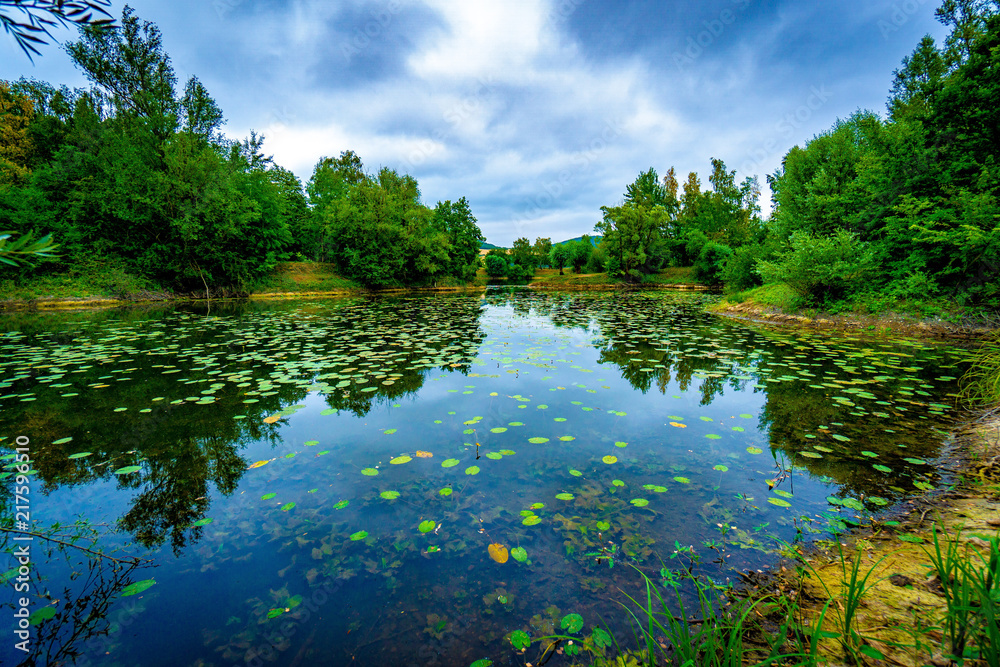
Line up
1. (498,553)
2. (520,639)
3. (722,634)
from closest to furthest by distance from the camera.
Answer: (722,634)
(520,639)
(498,553)

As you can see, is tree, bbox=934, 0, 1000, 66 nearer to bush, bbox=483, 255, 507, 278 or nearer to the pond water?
the pond water

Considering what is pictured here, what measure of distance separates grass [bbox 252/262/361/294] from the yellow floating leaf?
2957 cm

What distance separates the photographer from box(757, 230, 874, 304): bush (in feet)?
31.0

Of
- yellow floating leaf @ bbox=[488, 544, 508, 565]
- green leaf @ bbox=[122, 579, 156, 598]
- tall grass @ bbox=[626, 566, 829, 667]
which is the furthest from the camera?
yellow floating leaf @ bbox=[488, 544, 508, 565]

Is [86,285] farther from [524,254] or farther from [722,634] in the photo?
[524,254]

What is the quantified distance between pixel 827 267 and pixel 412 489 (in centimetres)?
1228

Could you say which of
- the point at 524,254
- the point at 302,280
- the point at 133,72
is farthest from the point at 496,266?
the point at 133,72

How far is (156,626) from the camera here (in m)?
1.61

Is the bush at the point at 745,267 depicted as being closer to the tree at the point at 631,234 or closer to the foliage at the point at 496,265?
the tree at the point at 631,234

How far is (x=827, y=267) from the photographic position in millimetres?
9711

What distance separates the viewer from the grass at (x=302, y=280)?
2672cm

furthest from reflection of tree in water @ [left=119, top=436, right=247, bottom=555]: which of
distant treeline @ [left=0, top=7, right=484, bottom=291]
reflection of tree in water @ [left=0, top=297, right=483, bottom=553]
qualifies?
distant treeline @ [left=0, top=7, right=484, bottom=291]

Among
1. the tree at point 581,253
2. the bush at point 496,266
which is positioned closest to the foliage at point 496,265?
the bush at point 496,266

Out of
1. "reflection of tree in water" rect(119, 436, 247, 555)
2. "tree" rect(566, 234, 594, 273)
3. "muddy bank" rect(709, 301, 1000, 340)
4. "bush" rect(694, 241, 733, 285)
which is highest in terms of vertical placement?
"tree" rect(566, 234, 594, 273)
